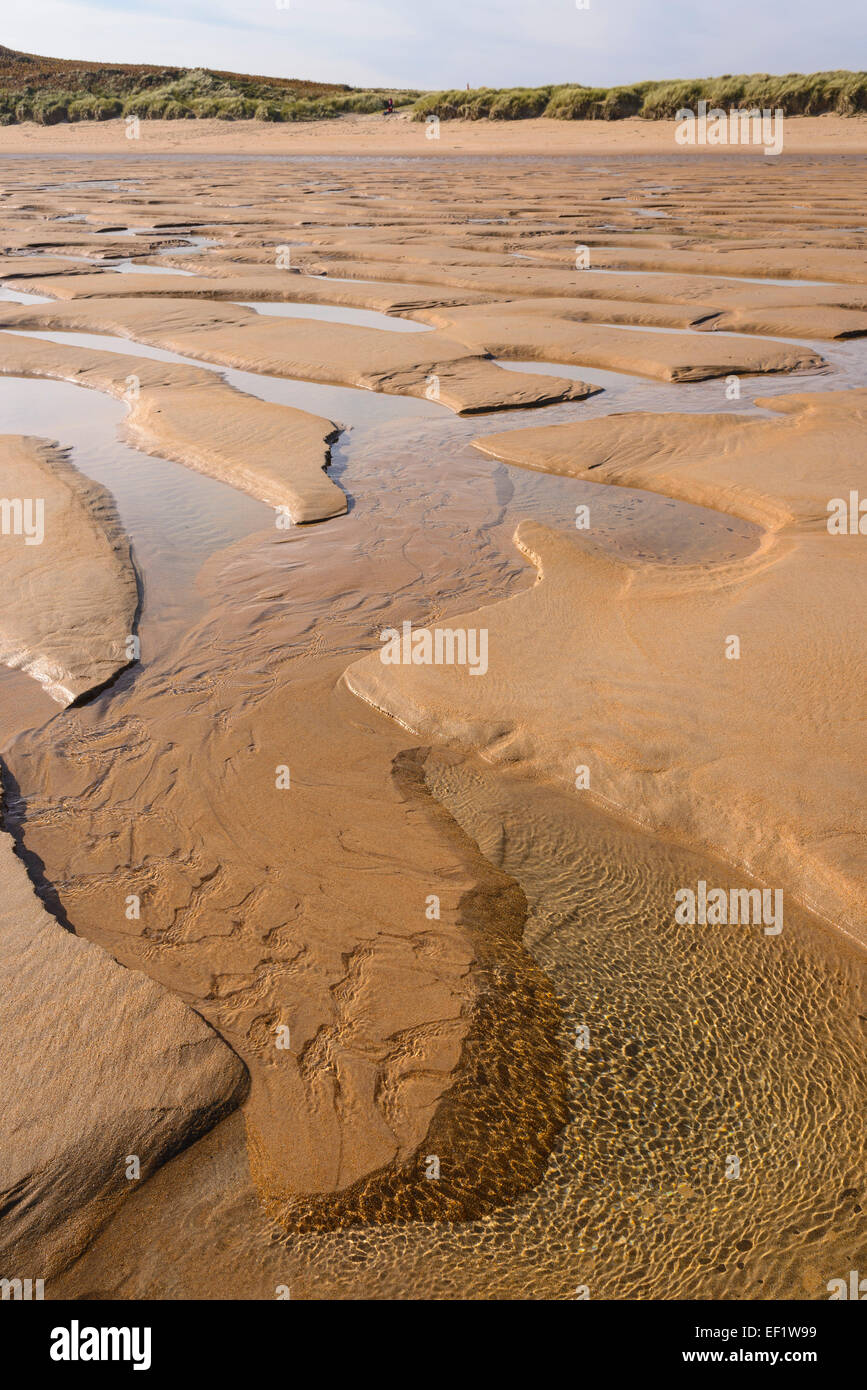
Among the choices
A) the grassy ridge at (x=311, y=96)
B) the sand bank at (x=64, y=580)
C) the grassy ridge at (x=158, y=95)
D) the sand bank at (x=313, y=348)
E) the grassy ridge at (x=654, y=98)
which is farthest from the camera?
the grassy ridge at (x=158, y=95)

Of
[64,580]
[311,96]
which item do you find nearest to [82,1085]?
[64,580]

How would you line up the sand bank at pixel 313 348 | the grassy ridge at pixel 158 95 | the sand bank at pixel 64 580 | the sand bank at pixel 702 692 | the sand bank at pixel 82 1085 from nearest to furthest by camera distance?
the sand bank at pixel 82 1085 → the sand bank at pixel 702 692 → the sand bank at pixel 64 580 → the sand bank at pixel 313 348 → the grassy ridge at pixel 158 95

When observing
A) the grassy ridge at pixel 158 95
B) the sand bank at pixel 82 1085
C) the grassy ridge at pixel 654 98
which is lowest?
the sand bank at pixel 82 1085

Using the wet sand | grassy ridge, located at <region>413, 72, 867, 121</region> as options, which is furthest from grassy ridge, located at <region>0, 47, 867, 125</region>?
the wet sand

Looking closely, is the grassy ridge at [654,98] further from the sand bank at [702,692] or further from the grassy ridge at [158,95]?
the sand bank at [702,692]

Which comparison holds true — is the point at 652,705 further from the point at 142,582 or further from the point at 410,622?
the point at 142,582

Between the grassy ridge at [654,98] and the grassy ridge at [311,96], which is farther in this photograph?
the grassy ridge at [311,96]

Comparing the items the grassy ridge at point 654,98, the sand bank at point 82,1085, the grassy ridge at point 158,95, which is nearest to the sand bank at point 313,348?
the sand bank at point 82,1085

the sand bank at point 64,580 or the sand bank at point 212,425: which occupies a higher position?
the sand bank at point 212,425

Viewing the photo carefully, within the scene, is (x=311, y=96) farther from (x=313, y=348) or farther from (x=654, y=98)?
(x=313, y=348)
